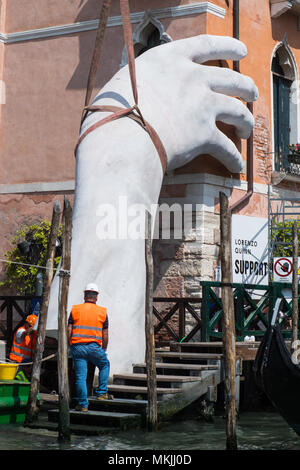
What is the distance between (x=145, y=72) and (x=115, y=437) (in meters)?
5.82

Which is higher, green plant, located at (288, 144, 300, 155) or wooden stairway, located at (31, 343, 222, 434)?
green plant, located at (288, 144, 300, 155)

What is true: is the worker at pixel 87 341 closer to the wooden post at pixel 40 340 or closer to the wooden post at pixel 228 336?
the wooden post at pixel 40 340

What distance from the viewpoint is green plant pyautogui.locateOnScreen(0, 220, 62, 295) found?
49.9ft

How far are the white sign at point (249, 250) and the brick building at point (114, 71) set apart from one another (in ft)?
0.85

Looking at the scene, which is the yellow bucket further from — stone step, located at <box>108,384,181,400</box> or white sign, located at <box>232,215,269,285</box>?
white sign, located at <box>232,215,269,285</box>

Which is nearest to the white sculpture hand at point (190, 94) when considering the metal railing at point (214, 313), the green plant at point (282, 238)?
the green plant at point (282, 238)

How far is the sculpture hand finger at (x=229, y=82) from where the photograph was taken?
544 inches

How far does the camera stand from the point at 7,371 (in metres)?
10.6

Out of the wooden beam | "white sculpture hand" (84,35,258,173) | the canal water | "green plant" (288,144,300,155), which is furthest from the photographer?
"green plant" (288,144,300,155)

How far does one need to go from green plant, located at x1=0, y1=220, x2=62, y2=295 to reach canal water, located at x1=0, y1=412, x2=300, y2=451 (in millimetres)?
4970

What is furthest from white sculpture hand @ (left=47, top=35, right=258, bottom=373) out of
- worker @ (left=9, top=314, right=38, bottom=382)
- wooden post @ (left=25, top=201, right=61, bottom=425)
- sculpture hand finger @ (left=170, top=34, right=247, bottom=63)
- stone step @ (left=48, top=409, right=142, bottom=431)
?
stone step @ (left=48, top=409, right=142, bottom=431)

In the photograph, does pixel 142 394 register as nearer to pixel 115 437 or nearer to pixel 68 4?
pixel 115 437

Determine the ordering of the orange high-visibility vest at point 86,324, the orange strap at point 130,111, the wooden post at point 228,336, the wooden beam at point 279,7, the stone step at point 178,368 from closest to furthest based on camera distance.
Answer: the wooden post at point 228,336, the orange high-visibility vest at point 86,324, the stone step at point 178,368, the orange strap at point 130,111, the wooden beam at point 279,7
